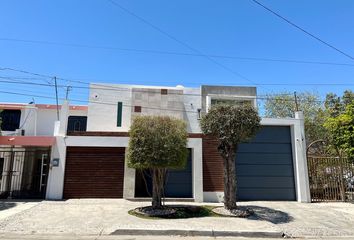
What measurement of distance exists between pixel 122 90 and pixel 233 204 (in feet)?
46.0

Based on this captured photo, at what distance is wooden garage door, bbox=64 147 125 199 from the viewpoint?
1609cm

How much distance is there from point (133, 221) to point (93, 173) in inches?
235

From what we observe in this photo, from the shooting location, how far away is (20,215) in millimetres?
11805

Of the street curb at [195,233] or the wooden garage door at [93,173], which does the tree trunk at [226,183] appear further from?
the wooden garage door at [93,173]

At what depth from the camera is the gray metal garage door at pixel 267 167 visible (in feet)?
56.1

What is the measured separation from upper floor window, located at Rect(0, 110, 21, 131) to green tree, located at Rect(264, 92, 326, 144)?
24455 millimetres

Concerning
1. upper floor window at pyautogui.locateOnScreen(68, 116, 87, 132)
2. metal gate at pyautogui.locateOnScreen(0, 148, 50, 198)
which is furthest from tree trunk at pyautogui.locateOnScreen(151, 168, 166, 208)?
upper floor window at pyautogui.locateOnScreen(68, 116, 87, 132)

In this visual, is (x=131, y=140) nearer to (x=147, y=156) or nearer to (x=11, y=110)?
(x=147, y=156)

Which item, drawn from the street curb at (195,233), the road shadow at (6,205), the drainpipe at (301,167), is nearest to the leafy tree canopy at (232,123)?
the street curb at (195,233)

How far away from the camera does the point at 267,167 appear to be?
1744 cm

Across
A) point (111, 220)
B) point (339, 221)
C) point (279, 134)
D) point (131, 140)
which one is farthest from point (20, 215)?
A: point (279, 134)

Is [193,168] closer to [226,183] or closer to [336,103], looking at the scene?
[226,183]

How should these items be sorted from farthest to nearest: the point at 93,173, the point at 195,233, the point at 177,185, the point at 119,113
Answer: the point at 119,113
the point at 177,185
the point at 93,173
the point at 195,233

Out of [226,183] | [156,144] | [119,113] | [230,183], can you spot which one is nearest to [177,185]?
[226,183]
